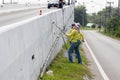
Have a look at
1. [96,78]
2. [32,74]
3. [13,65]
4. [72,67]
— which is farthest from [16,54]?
[72,67]

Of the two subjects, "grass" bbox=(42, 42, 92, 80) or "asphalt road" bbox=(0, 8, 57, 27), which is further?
"asphalt road" bbox=(0, 8, 57, 27)

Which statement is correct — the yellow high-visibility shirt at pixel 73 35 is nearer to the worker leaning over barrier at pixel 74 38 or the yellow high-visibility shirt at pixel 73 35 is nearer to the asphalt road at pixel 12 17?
the worker leaning over barrier at pixel 74 38

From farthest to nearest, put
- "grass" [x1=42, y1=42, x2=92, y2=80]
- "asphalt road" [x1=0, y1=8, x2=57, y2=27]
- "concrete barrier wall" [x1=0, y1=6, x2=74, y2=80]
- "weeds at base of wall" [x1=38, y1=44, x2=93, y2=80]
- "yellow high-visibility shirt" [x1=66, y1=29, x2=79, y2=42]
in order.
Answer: "asphalt road" [x1=0, y1=8, x2=57, y2=27], "yellow high-visibility shirt" [x1=66, y1=29, x2=79, y2=42], "grass" [x1=42, y1=42, x2=92, y2=80], "weeds at base of wall" [x1=38, y1=44, x2=93, y2=80], "concrete barrier wall" [x1=0, y1=6, x2=74, y2=80]

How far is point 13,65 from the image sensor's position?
6891 mm

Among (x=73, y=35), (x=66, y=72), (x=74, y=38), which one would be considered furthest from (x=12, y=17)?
(x=66, y=72)

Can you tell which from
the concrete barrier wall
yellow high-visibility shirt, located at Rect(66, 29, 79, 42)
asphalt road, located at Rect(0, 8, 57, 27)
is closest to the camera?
the concrete barrier wall

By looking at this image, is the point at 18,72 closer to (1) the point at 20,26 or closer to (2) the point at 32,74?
(1) the point at 20,26

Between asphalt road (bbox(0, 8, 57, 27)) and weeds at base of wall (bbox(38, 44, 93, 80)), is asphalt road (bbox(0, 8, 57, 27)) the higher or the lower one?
the higher one

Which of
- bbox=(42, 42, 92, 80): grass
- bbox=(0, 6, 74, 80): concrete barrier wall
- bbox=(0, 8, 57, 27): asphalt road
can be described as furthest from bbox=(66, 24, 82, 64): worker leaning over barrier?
bbox=(0, 6, 74, 80): concrete barrier wall

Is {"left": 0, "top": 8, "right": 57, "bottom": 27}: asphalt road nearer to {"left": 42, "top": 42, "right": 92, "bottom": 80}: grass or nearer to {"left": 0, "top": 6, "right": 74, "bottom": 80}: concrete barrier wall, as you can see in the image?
{"left": 42, "top": 42, "right": 92, "bottom": 80}: grass

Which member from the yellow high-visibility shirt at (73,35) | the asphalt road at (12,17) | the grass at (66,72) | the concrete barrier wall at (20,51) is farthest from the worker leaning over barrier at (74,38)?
the concrete barrier wall at (20,51)

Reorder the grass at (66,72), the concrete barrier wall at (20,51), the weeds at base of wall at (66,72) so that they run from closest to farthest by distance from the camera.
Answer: the concrete barrier wall at (20,51) < the weeds at base of wall at (66,72) < the grass at (66,72)

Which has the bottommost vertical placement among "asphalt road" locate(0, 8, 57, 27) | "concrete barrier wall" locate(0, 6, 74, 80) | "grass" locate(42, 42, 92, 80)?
"grass" locate(42, 42, 92, 80)

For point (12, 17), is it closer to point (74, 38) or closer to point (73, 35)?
point (74, 38)
